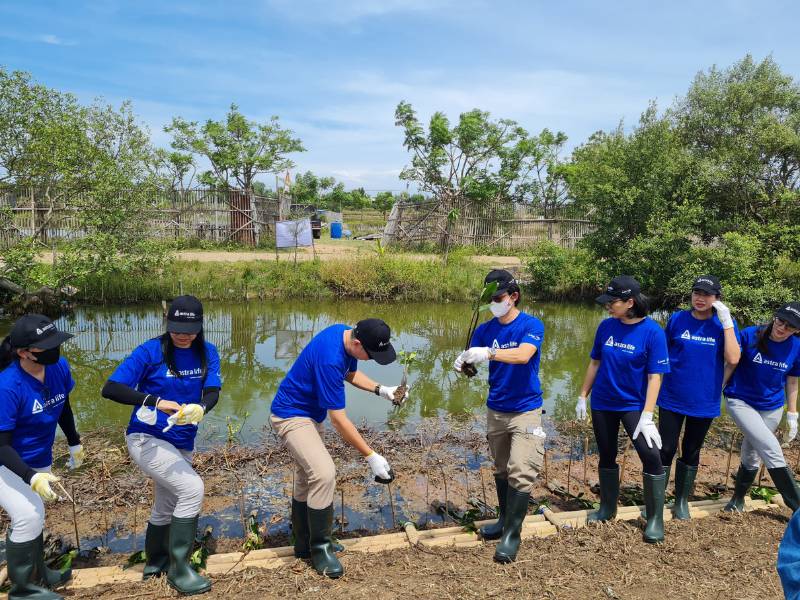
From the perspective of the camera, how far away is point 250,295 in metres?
14.7

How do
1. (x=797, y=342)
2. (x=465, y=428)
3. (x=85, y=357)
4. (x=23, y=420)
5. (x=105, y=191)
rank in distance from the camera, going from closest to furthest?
1. (x=23, y=420)
2. (x=797, y=342)
3. (x=465, y=428)
4. (x=85, y=357)
5. (x=105, y=191)

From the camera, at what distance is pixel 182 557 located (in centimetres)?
311

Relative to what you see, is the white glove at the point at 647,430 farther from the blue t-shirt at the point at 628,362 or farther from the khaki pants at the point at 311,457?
the khaki pants at the point at 311,457

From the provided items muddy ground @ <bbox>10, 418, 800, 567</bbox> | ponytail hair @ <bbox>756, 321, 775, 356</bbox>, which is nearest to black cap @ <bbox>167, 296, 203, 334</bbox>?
muddy ground @ <bbox>10, 418, 800, 567</bbox>

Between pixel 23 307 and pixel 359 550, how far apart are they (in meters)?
11.5

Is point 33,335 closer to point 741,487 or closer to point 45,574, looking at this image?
point 45,574

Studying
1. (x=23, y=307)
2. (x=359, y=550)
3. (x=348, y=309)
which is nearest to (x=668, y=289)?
(x=348, y=309)

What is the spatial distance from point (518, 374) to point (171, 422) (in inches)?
85.3

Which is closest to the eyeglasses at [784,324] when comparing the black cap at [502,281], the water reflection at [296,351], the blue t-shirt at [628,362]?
the blue t-shirt at [628,362]

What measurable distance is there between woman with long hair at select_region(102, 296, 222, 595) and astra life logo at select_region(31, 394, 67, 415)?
39 cm

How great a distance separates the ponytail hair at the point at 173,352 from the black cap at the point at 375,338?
0.94m

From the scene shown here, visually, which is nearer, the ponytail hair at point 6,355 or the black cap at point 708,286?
the ponytail hair at point 6,355

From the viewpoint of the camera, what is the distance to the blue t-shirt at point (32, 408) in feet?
9.40

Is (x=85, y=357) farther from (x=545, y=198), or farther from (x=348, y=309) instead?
(x=545, y=198)
